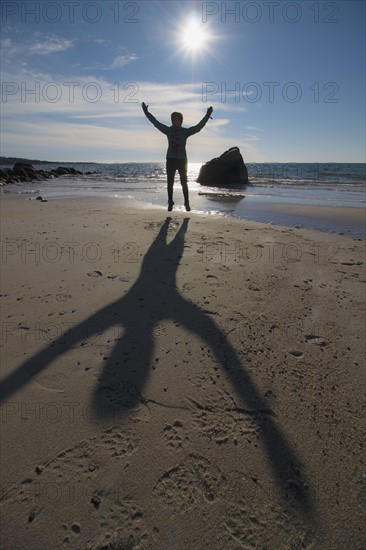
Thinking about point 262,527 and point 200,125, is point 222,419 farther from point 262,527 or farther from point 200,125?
point 200,125

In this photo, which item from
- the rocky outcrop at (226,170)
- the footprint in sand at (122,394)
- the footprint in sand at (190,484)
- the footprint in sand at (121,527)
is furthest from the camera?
the rocky outcrop at (226,170)

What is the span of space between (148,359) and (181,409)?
48cm

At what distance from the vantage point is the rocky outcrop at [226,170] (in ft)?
65.4

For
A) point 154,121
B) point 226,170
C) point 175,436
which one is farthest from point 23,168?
point 175,436

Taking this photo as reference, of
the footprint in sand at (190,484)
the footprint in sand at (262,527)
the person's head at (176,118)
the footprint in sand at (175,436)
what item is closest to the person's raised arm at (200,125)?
the person's head at (176,118)

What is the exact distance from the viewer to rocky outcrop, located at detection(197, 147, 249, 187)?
19.9m

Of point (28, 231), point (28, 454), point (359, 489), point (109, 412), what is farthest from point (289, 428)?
point (28, 231)

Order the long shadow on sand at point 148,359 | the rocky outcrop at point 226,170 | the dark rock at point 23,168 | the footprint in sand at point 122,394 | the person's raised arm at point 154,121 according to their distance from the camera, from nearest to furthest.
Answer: the long shadow on sand at point 148,359 < the footprint in sand at point 122,394 < the person's raised arm at point 154,121 < the rocky outcrop at point 226,170 < the dark rock at point 23,168

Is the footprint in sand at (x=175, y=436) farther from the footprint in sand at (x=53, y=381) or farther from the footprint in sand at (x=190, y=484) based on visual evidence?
the footprint in sand at (x=53, y=381)

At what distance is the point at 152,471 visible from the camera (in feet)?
4.64

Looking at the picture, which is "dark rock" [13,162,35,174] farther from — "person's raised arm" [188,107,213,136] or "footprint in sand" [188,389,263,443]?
"footprint in sand" [188,389,263,443]

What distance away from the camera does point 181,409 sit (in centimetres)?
173

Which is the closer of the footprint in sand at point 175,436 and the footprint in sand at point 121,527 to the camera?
the footprint in sand at point 121,527

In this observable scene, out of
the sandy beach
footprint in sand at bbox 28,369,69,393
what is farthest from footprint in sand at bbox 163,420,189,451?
footprint in sand at bbox 28,369,69,393
